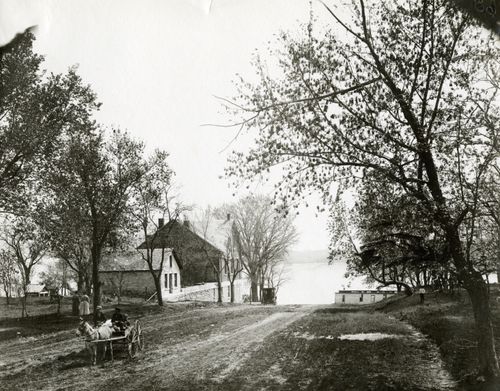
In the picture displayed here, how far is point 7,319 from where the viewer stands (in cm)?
2725

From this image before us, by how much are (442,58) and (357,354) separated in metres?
8.55

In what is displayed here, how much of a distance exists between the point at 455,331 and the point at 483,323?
245 inches

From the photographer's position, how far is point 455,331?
14.9 m

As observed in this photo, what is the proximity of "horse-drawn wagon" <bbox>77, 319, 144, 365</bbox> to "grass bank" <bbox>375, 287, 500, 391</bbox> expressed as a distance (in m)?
9.11

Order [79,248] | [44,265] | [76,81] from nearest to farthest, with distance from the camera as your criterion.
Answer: [76,81], [79,248], [44,265]

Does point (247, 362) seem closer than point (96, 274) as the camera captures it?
Yes

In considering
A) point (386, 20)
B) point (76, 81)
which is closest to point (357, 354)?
point (386, 20)

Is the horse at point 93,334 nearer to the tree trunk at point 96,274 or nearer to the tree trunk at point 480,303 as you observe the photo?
the tree trunk at point 480,303

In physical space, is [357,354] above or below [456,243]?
below

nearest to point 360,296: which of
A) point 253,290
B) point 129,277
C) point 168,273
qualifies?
point 253,290

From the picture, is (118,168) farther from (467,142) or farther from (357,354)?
(467,142)

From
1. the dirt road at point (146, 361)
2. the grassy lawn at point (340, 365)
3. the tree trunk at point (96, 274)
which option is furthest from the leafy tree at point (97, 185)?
the grassy lawn at point (340, 365)

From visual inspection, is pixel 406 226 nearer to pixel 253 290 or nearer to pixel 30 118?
pixel 30 118

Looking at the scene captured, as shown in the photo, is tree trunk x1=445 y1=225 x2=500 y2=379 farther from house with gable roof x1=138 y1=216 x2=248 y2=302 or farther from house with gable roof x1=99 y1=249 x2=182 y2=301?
house with gable roof x1=138 y1=216 x2=248 y2=302
